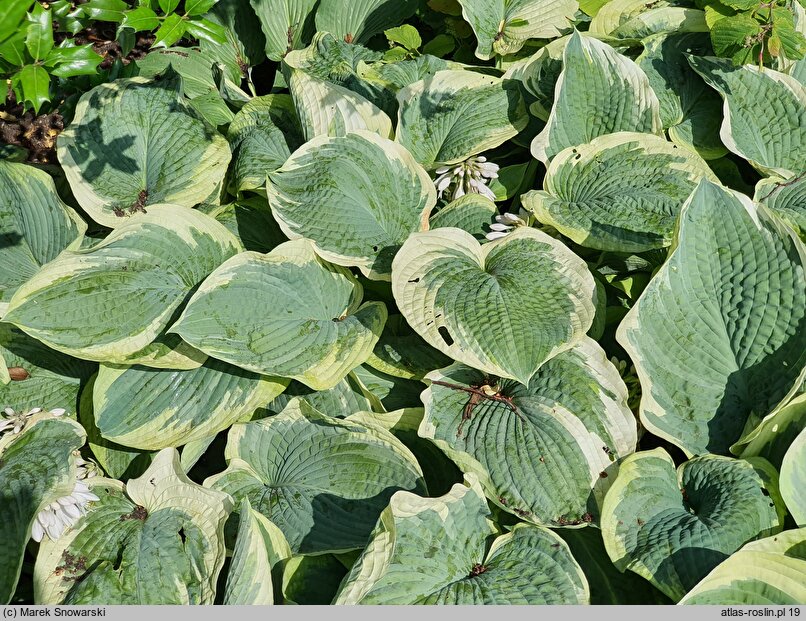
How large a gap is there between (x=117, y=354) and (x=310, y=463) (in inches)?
21.0

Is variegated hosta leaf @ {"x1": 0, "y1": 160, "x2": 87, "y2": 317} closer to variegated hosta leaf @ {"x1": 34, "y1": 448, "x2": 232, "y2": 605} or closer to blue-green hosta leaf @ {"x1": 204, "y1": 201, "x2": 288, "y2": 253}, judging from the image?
blue-green hosta leaf @ {"x1": 204, "y1": 201, "x2": 288, "y2": 253}

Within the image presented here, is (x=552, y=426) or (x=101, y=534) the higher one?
(x=552, y=426)

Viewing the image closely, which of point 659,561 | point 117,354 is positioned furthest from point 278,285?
point 659,561

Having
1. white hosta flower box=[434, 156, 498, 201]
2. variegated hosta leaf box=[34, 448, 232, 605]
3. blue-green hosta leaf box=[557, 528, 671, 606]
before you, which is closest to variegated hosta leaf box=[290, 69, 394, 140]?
white hosta flower box=[434, 156, 498, 201]

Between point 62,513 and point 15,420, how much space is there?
356mm

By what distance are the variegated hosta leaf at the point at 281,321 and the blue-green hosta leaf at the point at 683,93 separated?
1.15 meters

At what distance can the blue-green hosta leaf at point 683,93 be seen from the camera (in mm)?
2381

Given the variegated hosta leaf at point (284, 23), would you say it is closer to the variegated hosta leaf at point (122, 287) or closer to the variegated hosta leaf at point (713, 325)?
the variegated hosta leaf at point (122, 287)

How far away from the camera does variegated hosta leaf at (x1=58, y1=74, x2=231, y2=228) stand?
2.21 m

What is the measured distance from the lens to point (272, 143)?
2389 millimetres

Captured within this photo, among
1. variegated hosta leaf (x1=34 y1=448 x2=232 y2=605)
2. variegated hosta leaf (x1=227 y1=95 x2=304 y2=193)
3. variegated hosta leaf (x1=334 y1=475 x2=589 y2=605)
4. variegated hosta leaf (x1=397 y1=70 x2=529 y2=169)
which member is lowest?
variegated hosta leaf (x1=34 y1=448 x2=232 y2=605)

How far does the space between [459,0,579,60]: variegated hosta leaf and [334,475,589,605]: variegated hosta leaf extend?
1.55 m

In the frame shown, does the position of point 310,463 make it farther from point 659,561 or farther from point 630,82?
point 630,82

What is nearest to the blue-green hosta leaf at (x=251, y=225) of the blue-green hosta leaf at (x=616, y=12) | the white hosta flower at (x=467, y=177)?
the white hosta flower at (x=467, y=177)
